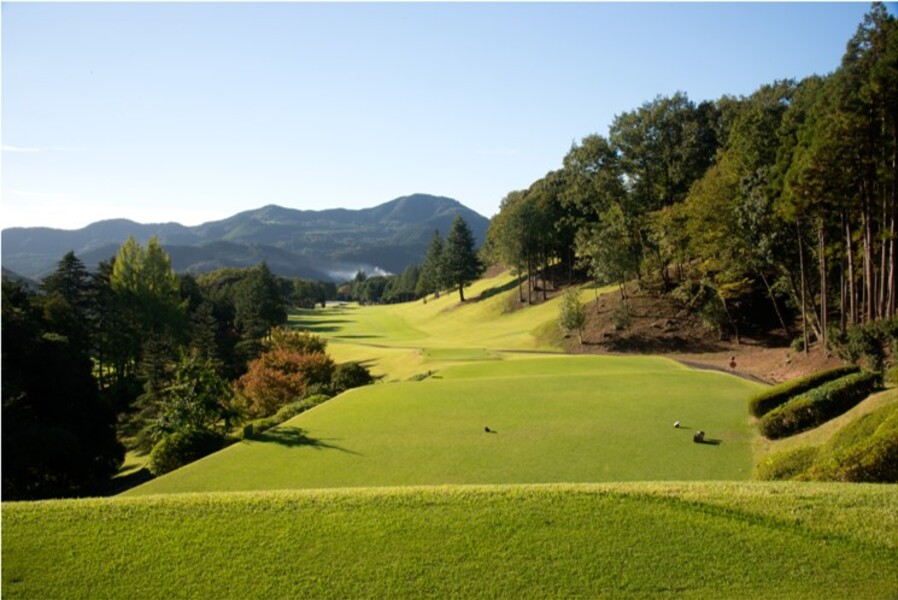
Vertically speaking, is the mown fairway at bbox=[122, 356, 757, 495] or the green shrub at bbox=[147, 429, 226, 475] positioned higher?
the mown fairway at bbox=[122, 356, 757, 495]

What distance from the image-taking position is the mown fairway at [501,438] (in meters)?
14.9

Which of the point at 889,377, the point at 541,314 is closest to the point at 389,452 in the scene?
the point at 889,377

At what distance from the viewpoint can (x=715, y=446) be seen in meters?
16.3

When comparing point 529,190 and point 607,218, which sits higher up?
point 529,190

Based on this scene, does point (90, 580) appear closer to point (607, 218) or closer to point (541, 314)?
point (607, 218)

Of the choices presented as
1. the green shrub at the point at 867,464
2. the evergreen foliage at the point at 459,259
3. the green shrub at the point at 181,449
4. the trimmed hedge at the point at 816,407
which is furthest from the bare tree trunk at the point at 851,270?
the evergreen foliage at the point at 459,259

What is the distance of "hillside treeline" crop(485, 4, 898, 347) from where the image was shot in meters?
23.7

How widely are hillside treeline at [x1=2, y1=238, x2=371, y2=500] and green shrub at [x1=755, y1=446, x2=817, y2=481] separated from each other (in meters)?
17.1

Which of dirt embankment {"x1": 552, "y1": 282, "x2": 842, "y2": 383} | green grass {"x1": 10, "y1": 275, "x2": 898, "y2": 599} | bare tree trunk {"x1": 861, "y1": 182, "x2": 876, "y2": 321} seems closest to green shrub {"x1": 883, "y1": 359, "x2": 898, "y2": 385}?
bare tree trunk {"x1": 861, "y1": 182, "x2": 876, "y2": 321}

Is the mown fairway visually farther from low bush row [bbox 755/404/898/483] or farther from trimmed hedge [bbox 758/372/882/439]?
low bush row [bbox 755/404/898/483]

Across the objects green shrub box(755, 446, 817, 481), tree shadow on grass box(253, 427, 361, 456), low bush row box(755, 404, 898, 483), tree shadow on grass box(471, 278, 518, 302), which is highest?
tree shadow on grass box(471, 278, 518, 302)

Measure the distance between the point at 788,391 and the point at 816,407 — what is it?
74.4 inches

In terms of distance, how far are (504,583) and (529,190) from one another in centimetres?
7560

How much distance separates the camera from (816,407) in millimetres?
15891
